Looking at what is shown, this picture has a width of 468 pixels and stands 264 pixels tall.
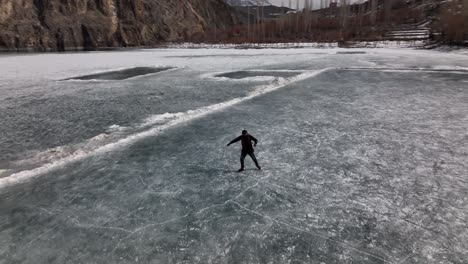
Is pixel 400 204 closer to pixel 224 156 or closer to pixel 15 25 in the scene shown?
pixel 224 156

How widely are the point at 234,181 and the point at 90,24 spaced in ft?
306

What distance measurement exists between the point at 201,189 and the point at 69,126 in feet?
22.2

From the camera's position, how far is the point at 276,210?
5.79 metres

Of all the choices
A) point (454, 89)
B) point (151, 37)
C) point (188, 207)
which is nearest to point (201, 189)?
point (188, 207)

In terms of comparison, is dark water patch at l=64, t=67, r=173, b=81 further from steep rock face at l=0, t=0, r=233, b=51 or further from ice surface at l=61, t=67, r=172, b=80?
steep rock face at l=0, t=0, r=233, b=51

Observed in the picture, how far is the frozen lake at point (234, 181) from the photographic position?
4844 millimetres

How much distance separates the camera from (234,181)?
700 centimetres

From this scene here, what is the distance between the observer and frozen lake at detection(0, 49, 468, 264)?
4.84 metres

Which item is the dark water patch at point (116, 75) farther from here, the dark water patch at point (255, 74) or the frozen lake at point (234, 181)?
the frozen lake at point (234, 181)

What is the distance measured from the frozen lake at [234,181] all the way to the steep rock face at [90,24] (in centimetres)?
7734

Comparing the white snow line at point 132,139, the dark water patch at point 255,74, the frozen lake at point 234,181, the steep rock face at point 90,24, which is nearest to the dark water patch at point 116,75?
the dark water patch at point 255,74

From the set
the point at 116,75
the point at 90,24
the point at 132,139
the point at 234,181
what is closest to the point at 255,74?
the point at 116,75

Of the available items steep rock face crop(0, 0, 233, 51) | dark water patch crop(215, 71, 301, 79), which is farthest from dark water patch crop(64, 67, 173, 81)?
steep rock face crop(0, 0, 233, 51)

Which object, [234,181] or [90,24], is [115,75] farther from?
[90,24]
